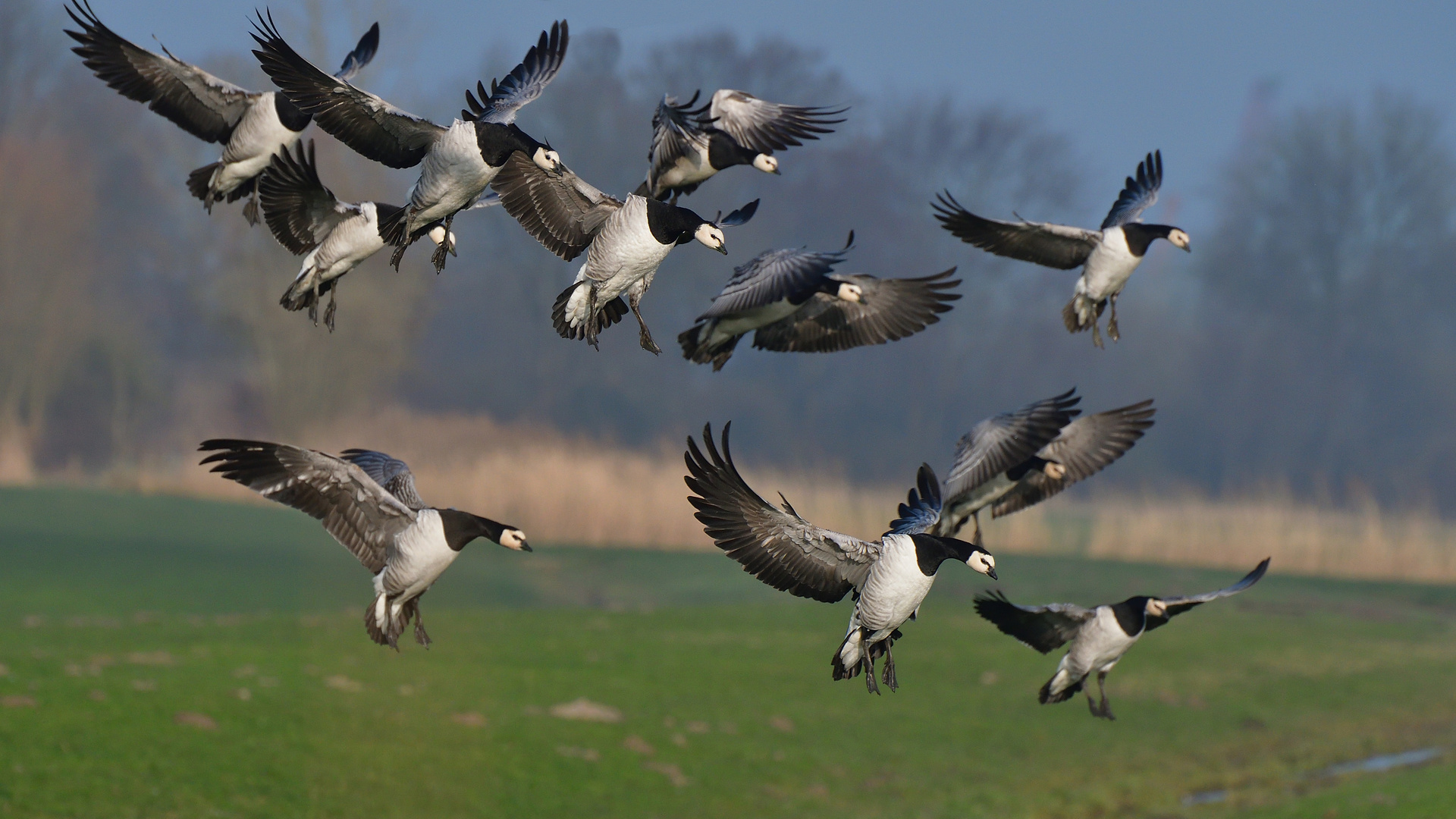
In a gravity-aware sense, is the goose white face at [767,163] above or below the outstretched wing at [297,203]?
above

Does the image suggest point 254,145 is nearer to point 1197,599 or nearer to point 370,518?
point 370,518

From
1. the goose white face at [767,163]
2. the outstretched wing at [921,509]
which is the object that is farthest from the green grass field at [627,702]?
the outstretched wing at [921,509]

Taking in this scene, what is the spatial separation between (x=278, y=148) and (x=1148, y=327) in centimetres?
8645

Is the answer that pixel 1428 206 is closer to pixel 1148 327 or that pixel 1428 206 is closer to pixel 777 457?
pixel 1148 327

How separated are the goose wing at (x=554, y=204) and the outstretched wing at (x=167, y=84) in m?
1.58

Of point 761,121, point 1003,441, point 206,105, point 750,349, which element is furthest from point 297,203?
point 750,349

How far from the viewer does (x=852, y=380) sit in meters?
82.1

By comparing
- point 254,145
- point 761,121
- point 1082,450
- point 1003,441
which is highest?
point 761,121

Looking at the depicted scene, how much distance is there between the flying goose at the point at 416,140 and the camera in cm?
441

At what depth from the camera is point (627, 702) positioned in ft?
69.2

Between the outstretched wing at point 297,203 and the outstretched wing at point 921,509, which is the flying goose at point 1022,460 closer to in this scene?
the outstretched wing at point 921,509

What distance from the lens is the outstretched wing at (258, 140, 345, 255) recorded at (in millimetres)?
5223

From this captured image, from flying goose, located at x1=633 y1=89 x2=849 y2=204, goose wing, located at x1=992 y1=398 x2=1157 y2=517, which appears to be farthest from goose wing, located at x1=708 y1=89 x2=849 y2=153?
goose wing, located at x1=992 y1=398 x2=1157 y2=517

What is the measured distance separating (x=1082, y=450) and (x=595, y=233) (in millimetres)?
3085
